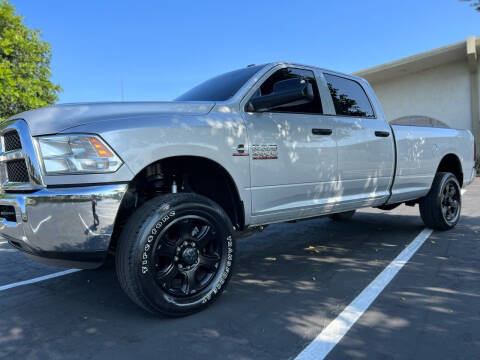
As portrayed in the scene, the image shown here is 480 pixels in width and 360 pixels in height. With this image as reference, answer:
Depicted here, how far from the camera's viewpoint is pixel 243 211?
3080 mm

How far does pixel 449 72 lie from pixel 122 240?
19.9 metres

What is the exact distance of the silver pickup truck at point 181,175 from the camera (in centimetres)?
235

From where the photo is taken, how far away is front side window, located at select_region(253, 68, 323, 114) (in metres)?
3.44

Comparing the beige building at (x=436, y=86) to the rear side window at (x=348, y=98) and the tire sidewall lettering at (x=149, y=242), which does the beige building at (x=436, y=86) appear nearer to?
the rear side window at (x=348, y=98)

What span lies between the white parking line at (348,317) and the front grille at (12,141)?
2.29 meters

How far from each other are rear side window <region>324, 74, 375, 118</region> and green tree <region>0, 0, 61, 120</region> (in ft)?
52.3

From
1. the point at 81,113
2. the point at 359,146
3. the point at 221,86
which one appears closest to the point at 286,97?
the point at 221,86

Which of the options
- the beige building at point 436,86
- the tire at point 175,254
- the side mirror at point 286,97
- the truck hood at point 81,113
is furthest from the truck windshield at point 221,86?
the beige building at point 436,86

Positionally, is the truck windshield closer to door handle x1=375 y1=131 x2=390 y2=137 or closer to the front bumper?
the front bumper

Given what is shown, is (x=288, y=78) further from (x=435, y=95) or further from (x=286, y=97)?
(x=435, y=95)

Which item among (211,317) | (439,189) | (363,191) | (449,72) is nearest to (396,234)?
(439,189)

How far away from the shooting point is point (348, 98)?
A: 4.24 meters

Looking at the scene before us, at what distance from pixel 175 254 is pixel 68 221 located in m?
0.74

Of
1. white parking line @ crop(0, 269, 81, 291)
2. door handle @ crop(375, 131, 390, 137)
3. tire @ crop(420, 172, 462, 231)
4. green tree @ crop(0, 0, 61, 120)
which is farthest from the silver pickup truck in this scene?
green tree @ crop(0, 0, 61, 120)
